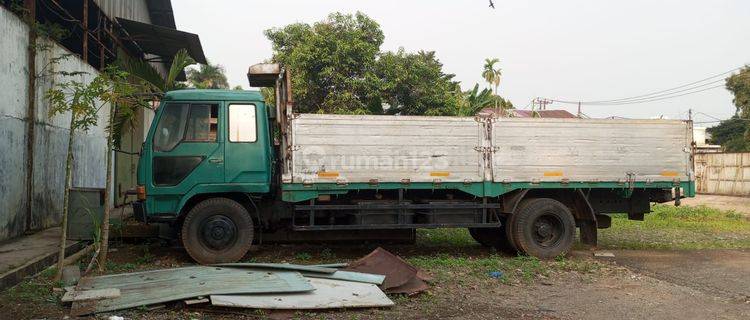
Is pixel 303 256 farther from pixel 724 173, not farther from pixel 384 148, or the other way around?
pixel 724 173

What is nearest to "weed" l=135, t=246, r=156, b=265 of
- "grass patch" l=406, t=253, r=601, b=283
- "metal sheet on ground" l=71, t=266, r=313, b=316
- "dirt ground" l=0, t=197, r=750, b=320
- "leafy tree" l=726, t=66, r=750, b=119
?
"dirt ground" l=0, t=197, r=750, b=320

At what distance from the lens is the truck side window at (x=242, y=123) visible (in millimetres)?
7926

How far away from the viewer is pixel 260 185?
7.96 m

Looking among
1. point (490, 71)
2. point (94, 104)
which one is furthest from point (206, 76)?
point (94, 104)

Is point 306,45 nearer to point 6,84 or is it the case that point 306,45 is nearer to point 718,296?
point 6,84

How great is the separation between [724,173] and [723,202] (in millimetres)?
2347

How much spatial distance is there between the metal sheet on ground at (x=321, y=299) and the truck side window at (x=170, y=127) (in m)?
2.91

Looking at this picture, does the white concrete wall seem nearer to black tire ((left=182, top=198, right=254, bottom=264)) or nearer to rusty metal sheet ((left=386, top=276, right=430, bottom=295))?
black tire ((left=182, top=198, right=254, bottom=264))

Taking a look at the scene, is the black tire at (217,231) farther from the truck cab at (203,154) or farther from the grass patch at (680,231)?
the grass patch at (680,231)

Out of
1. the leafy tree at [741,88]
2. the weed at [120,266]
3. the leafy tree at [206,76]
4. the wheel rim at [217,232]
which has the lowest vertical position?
the weed at [120,266]

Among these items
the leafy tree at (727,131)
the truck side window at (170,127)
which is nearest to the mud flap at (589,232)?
the truck side window at (170,127)

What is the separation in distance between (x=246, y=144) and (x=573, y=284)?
174 inches

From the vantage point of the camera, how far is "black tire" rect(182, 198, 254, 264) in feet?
25.6

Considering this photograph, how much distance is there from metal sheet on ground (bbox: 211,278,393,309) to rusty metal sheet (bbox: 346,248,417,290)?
310mm
